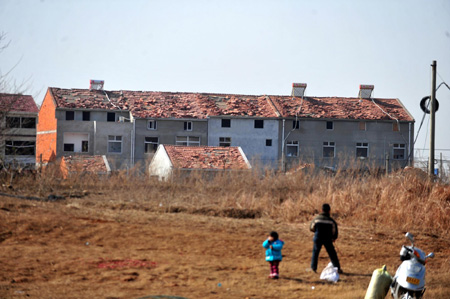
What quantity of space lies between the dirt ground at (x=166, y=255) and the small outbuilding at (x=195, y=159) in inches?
752

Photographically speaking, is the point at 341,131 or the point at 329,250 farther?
the point at 341,131

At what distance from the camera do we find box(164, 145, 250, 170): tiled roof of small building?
39859mm

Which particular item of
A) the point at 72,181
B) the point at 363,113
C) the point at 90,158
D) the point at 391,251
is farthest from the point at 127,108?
the point at 391,251

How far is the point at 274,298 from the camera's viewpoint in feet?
35.2

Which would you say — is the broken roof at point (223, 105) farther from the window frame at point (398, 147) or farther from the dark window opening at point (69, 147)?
the dark window opening at point (69, 147)

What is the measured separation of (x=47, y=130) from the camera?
56.8 m

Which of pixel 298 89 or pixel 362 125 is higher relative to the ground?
pixel 298 89

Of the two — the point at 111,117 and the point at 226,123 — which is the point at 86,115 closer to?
the point at 111,117

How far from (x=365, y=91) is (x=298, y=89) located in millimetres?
6777

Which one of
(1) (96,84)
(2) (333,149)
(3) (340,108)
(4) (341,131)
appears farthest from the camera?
(3) (340,108)

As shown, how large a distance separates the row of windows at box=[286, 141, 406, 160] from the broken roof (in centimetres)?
246

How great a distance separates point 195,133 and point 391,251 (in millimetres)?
39641

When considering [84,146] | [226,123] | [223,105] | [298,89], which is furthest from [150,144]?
[298,89]

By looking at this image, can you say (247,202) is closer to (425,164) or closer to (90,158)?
(425,164)
